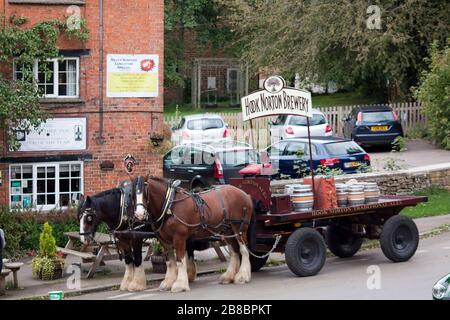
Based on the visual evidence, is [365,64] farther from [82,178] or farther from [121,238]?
[121,238]

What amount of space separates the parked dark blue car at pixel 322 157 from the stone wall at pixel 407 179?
141cm

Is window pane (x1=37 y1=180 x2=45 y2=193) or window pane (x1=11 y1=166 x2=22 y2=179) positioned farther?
window pane (x1=37 y1=180 x2=45 y2=193)

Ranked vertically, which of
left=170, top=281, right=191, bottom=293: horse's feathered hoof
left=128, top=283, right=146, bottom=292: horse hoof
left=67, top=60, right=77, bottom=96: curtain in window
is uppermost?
left=67, top=60, right=77, bottom=96: curtain in window

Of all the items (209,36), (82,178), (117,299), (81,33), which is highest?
(209,36)

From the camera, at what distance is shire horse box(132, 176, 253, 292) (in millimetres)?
14633

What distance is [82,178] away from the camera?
20.0 metres

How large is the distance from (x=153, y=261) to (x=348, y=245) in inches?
144

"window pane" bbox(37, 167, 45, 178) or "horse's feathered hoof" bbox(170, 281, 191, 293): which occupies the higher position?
"window pane" bbox(37, 167, 45, 178)

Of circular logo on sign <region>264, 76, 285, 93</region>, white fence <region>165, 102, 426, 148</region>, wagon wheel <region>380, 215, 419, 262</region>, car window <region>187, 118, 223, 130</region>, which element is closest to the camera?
circular logo on sign <region>264, 76, 285, 93</region>

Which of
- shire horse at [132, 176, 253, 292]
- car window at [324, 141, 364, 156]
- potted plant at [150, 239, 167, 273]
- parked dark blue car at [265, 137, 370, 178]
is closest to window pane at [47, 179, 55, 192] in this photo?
potted plant at [150, 239, 167, 273]

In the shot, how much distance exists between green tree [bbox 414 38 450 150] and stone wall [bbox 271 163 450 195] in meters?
5.99

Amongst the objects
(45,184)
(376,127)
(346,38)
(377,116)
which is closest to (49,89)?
(45,184)

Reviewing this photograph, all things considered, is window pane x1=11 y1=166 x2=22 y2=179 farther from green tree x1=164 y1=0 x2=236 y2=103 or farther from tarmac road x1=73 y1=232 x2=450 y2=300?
green tree x1=164 y1=0 x2=236 y2=103
